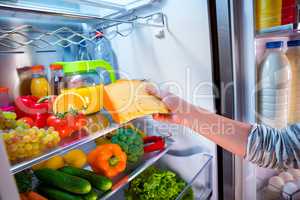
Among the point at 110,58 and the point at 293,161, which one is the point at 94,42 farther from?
the point at 293,161

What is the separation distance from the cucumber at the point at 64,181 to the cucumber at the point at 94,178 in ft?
0.12

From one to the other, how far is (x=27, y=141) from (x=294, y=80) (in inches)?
44.4

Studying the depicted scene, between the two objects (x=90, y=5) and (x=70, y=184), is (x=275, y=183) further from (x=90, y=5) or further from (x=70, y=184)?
(x=90, y=5)

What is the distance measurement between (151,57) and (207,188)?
76 cm

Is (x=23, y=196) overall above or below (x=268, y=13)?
below

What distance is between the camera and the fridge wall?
0.96m

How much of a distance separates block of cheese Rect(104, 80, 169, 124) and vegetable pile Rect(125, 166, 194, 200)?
45 cm

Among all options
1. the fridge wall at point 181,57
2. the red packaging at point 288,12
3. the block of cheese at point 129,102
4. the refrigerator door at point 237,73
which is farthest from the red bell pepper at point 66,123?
the red packaging at point 288,12

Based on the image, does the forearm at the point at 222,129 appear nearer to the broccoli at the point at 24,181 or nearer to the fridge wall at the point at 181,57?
the fridge wall at the point at 181,57

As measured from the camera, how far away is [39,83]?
103cm

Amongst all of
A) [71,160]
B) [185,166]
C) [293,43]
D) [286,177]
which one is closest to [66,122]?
[71,160]

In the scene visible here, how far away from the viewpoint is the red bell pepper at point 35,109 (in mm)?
848

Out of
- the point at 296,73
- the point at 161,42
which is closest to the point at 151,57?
the point at 161,42

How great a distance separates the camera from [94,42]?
1210 millimetres
